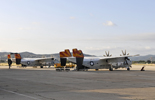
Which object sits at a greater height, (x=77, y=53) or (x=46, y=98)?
(x=77, y=53)

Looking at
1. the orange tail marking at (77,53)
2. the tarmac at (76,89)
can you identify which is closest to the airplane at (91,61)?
the orange tail marking at (77,53)

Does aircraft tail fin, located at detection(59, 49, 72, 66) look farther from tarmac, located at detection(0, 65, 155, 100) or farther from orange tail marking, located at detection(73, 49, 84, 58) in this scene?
tarmac, located at detection(0, 65, 155, 100)

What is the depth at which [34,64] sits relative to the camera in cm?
8419

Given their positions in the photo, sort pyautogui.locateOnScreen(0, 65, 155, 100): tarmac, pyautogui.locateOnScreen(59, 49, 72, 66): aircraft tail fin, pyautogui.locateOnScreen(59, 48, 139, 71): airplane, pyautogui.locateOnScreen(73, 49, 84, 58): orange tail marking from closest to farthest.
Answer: pyautogui.locateOnScreen(0, 65, 155, 100): tarmac < pyautogui.locateOnScreen(73, 49, 84, 58): orange tail marking < pyautogui.locateOnScreen(59, 48, 139, 71): airplane < pyautogui.locateOnScreen(59, 49, 72, 66): aircraft tail fin

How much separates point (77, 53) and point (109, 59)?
8668mm

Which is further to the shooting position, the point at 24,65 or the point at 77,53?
the point at 24,65

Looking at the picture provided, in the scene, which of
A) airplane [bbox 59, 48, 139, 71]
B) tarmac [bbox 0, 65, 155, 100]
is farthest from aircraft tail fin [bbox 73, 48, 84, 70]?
tarmac [bbox 0, 65, 155, 100]

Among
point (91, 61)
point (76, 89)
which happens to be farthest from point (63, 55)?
point (76, 89)

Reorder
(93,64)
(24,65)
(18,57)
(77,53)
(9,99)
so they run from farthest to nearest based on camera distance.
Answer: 1. (24,65)
2. (18,57)
3. (93,64)
4. (77,53)
5. (9,99)

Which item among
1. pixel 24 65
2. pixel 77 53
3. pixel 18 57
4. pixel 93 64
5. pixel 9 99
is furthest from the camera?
pixel 24 65

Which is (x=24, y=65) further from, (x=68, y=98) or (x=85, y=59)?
(x=68, y=98)

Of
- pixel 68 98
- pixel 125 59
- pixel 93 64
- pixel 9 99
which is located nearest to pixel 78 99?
pixel 68 98

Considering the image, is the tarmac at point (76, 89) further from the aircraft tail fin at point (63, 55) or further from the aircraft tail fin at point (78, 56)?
the aircraft tail fin at point (63, 55)

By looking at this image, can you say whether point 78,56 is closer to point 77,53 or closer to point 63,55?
point 77,53
